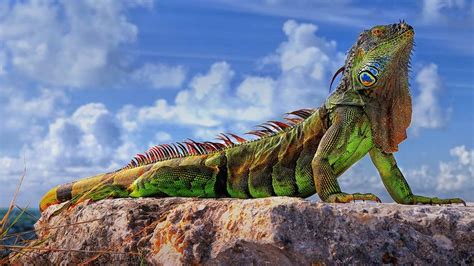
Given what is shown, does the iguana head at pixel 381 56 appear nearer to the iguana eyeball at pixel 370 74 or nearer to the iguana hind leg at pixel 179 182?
the iguana eyeball at pixel 370 74

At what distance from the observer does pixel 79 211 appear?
6.71 metres

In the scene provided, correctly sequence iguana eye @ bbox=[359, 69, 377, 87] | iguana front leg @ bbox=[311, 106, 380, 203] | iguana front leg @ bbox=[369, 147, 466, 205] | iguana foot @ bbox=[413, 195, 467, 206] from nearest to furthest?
1. iguana front leg @ bbox=[311, 106, 380, 203]
2. iguana foot @ bbox=[413, 195, 467, 206]
3. iguana eye @ bbox=[359, 69, 377, 87]
4. iguana front leg @ bbox=[369, 147, 466, 205]

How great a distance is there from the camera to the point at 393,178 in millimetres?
6797

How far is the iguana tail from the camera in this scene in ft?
24.0

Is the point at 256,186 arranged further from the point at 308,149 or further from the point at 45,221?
the point at 45,221

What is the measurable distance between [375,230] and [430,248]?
16.7 inches

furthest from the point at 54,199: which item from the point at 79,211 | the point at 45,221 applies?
the point at 79,211

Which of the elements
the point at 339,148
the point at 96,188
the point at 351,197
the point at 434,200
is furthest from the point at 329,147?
the point at 96,188

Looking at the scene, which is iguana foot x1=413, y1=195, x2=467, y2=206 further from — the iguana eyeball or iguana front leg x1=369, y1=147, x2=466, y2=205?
the iguana eyeball

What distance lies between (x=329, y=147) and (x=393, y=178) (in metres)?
1.12

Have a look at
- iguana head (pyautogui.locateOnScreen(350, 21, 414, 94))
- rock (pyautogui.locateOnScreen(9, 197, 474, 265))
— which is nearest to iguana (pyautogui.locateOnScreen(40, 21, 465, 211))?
iguana head (pyautogui.locateOnScreen(350, 21, 414, 94))

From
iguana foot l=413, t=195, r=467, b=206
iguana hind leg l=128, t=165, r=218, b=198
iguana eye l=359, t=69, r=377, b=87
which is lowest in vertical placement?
iguana foot l=413, t=195, r=467, b=206

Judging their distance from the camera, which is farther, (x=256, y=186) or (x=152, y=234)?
(x=256, y=186)

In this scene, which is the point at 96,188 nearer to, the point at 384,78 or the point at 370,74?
the point at 370,74
